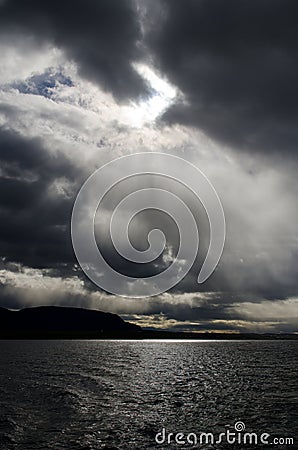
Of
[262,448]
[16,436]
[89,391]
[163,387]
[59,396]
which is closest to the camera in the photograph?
[262,448]

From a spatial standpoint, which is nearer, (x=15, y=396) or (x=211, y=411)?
(x=211, y=411)

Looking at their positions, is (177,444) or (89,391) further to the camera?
(89,391)

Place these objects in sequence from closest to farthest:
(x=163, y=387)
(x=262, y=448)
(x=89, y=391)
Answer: (x=262, y=448)
(x=89, y=391)
(x=163, y=387)

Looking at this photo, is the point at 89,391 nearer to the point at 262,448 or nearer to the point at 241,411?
the point at 241,411

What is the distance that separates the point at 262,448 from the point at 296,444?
3361 millimetres

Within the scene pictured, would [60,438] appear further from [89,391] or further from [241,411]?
[89,391]

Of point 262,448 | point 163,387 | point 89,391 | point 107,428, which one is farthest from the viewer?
point 163,387

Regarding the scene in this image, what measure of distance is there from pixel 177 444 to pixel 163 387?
39.4m

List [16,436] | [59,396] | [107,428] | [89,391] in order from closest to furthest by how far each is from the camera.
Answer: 1. [16,436]
2. [107,428]
3. [59,396]
4. [89,391]

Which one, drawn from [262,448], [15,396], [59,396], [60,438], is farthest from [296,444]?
[15,396]

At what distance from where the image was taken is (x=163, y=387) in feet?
→ 240

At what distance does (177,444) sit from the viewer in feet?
115

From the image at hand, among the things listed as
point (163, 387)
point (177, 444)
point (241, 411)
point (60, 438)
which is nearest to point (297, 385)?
point (163, 387)

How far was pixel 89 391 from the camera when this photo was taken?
2539 inches
